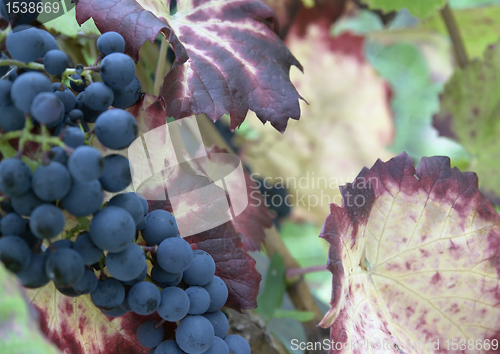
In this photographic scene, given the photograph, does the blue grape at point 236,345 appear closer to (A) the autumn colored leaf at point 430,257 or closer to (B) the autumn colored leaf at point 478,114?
(A) the autumn colored leaf at point 430,257

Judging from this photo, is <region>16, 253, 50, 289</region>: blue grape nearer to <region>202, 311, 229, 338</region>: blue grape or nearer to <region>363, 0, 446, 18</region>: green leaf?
<region>202, 311, 229, 338</region>: blue grape

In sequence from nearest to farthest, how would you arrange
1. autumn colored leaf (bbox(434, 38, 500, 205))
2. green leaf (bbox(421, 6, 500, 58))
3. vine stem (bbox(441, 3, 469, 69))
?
autumn colored leaf (bbox(434, 38, 500, 205)) < vine stem (bbox(441, 3, 469, 69)) < green leaf (bbox(421, 6, 500, 58))

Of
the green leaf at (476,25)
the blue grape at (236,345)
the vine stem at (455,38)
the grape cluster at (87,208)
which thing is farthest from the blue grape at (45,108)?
the green leaf at (476,25)

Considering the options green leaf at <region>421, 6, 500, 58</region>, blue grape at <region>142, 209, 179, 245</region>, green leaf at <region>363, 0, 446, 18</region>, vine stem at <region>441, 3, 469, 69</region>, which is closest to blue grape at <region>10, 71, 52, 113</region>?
blue grape at <region>142, 209, 179, 245</region>

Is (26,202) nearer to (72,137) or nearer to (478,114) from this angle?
(72,137)

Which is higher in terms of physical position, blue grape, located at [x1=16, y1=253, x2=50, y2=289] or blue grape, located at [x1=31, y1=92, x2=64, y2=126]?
blue grape, located at [x1=31, y1=92, x2=64, y2=126]
